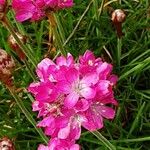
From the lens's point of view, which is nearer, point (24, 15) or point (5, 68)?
point (5, 68)

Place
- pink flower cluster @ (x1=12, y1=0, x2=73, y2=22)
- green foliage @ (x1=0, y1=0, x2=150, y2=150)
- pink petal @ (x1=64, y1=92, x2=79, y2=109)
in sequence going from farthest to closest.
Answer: green foliage @ (x1=0, y1=0, x2=150, y2=150) → pink flower cluster @ (x1=12, y1=0, x2=73, y2=22) → pink petal @ (x1=64, y1=92, x2=79, y2=109)

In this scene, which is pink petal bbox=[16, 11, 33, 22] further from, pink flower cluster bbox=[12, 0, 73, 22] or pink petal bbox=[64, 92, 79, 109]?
pink petal bbox=[64, 92, 79, 109]

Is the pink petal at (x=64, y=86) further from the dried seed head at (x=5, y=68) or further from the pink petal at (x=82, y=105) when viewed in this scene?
the dried seed head at (x=5, y=68)

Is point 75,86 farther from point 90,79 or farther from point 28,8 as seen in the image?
point 28,8

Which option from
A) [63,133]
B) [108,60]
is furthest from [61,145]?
[108,60]

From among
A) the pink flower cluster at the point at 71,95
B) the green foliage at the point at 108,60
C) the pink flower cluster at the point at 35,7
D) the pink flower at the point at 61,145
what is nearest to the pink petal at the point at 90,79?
the pink flower cluster at the point at 71,95

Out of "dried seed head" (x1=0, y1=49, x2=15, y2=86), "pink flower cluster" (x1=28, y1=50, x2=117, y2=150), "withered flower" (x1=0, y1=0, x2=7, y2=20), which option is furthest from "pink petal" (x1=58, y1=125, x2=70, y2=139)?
"withered flower" (x1=0, y1=0, x2=7, y2=20)

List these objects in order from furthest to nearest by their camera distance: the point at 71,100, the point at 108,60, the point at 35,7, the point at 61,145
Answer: the point at 108,60, the point at 35,7, the point at 61,145, the point at 71,100

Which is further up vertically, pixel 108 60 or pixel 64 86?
pixel 64 86
